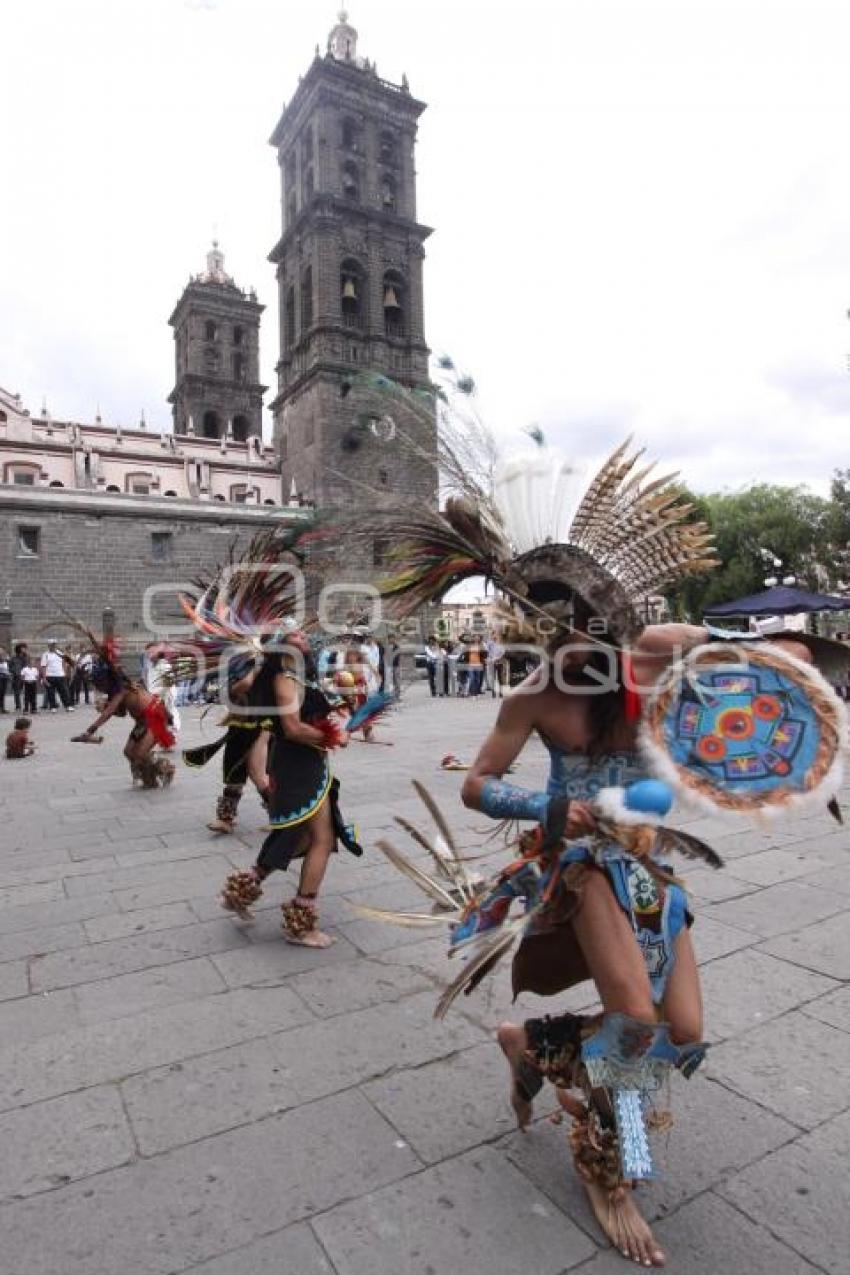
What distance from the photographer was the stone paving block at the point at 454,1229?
1.73 metres

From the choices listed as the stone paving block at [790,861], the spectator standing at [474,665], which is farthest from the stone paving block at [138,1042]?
the spectator standing at [474,665]

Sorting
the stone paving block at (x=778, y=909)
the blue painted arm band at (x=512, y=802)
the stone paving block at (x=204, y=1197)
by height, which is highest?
the blue painted arm band at (x=512, y=802)

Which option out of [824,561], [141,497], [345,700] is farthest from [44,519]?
[824,561]

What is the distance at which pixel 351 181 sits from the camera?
141 feet

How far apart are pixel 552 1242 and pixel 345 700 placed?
10.1 feet

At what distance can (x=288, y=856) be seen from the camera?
3.90m

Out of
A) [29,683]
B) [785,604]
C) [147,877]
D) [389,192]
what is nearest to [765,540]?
[785,604]

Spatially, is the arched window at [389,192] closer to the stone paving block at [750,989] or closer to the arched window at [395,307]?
the arched window at [395,307]

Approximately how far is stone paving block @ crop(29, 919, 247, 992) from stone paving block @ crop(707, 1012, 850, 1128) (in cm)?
230

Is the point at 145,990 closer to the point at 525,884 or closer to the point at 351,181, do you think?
the point at 525,884

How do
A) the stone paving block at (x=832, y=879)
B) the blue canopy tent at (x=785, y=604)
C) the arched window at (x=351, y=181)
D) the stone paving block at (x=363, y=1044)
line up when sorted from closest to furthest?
the stone paving block at (x=363, y=1044), the stone paving block at (x=832, y=879), the blue canopy tent at (x=785, y=604), the arched window at (x=351, y=181)

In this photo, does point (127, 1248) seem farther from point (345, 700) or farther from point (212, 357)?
point (212, 357)

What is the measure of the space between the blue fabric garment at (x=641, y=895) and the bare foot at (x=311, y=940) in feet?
6.96

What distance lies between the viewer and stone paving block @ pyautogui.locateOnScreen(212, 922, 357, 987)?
3312 millimetres
